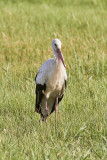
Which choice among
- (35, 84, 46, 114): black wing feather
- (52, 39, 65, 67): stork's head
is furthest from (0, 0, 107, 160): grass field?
(52, 39, 65, 67): stork's head

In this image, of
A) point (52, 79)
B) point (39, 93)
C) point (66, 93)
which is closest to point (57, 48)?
point (52, 79)

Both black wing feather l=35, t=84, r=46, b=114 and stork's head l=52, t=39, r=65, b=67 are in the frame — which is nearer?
stork's head l=52, t=39, r=65, b=67

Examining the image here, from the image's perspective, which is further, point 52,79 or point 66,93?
point 66,93

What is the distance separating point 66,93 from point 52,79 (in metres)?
0.50

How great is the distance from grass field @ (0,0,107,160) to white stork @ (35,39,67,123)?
104mm

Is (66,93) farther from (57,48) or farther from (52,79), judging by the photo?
(57,48)

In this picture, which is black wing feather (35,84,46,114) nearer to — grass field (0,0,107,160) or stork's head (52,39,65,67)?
grass field (0,0,107,160)

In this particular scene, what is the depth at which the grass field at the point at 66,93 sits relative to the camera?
341cm

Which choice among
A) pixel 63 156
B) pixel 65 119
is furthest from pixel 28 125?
pixel 63 156

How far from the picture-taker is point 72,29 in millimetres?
8375

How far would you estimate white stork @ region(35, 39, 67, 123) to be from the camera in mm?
4582

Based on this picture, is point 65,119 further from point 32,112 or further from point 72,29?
point 72,29

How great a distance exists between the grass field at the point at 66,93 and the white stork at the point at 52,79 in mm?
104

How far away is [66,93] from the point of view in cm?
506
